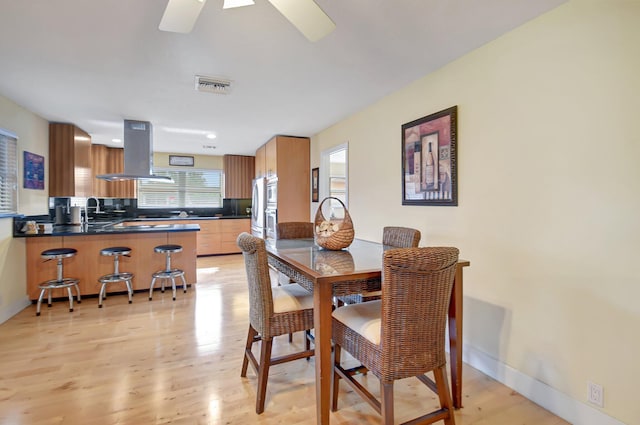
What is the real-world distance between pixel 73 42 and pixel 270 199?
3.50 m

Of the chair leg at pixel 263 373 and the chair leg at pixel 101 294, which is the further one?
the chair leg at pixel 101 294

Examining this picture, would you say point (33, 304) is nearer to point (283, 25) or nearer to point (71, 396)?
point (71, 396)

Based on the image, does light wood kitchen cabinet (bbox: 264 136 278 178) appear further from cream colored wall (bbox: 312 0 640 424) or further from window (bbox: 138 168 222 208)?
cream colored wall (bbox: 312 0 640 424)

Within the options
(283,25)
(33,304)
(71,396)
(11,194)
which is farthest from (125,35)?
(33,304)

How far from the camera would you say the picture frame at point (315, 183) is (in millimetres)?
4859

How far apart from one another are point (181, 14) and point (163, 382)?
2.16m

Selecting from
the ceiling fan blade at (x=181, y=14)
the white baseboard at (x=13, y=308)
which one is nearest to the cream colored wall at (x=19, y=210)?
the white baseboard at (x=13, y=308)

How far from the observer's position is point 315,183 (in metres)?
4.95

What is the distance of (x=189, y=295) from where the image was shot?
3.94 metres

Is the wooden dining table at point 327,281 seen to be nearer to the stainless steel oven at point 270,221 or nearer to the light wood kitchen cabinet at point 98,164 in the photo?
the stainless steel oven at point 270,221

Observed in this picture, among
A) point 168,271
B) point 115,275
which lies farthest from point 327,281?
point 115,275

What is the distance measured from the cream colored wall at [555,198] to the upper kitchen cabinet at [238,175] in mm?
5322

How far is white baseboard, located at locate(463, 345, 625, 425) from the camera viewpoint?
1.61m

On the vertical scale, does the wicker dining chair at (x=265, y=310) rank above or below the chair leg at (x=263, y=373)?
above
